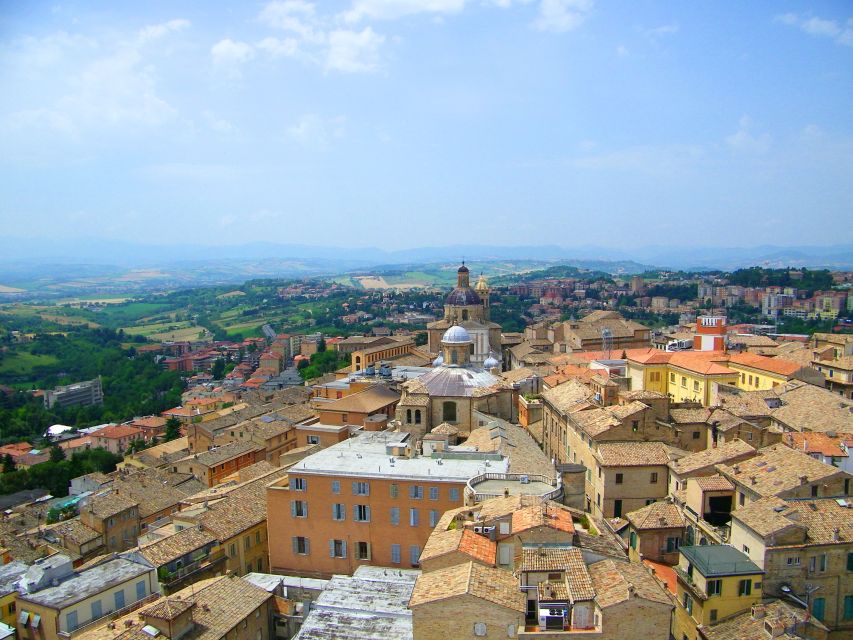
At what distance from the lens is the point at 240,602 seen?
2452 cm

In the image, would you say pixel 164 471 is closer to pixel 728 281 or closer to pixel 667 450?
pixel 667 450

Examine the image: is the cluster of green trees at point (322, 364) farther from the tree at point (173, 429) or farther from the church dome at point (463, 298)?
the church dome at point (463, 298)

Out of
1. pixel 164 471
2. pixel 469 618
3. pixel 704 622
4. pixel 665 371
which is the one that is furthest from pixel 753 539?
pixel 164 471

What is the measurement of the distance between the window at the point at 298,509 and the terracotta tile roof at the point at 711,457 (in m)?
16.6

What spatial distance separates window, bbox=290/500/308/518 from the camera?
30.7 metres

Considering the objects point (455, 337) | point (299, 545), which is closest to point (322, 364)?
point (455, 337)

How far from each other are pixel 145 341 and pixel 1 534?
12910 cm

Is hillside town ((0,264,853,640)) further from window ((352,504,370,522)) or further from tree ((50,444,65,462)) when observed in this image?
tree ((50,444,65,462))

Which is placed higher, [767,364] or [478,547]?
[767,364]

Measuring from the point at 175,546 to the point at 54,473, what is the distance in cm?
3401

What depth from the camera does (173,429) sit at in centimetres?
7119

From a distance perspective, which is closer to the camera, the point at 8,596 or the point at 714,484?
the point at 8,596

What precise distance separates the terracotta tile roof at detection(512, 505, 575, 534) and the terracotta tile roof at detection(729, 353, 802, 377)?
25972 mm

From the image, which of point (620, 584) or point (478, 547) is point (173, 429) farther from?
point (620, 584)
